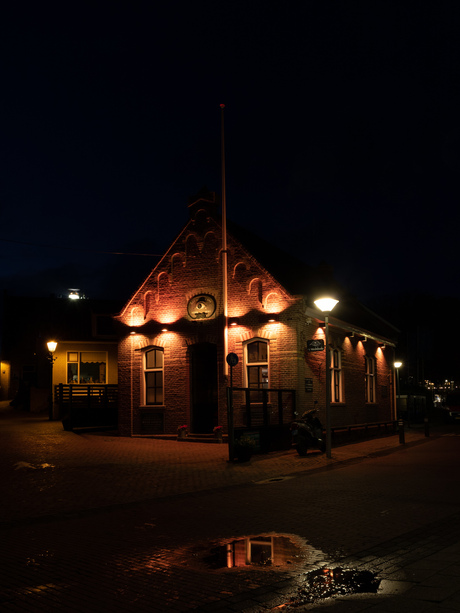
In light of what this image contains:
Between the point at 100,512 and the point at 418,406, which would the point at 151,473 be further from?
the point at 418,406

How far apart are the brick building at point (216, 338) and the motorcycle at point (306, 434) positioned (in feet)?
5.86

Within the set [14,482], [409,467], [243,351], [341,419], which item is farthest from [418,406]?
[14,482]

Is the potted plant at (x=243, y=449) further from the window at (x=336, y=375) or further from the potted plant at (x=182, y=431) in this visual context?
the window at (x=336, y=375)

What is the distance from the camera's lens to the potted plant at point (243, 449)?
54.8 feet

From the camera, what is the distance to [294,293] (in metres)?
21.7

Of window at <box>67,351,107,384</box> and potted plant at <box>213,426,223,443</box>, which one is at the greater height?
window at <box>67,351,107,384</box>

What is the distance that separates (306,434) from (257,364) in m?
4.48

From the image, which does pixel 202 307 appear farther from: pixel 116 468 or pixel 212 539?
pixel 212 539

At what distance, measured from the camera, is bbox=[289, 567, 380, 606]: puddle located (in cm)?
567

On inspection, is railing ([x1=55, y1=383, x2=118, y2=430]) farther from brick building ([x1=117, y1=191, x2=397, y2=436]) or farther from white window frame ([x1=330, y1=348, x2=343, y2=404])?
white window frame ([x1=330, y1=348, x2=343, y2=404])

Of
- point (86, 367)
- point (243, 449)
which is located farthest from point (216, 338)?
point (86, 367)

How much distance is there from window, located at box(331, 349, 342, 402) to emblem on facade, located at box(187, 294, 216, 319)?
5633 millimetres

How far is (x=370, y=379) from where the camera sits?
1195 inches

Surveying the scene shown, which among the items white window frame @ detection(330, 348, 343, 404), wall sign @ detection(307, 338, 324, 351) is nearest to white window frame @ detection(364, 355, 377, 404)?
white window frame @ detection(330, 348, 343, 404)
